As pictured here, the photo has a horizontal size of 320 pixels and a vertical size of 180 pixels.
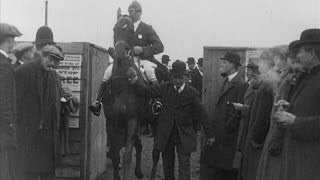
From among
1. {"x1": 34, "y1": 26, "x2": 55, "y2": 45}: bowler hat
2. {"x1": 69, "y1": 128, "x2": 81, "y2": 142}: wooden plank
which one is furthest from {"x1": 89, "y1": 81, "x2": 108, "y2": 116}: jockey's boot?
{"x1": 34, "y1": 26, "x2": 55, "y2": 45}: bowler hat

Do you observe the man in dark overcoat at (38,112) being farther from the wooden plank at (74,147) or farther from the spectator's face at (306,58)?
the spectator's face at (306,58)

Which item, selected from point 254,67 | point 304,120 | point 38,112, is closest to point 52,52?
point 38,112

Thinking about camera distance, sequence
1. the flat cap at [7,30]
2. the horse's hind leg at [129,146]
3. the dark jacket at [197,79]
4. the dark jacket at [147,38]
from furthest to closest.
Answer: the dark jacket at [197,79] → the dark jacket at [147,38] → the horse's hind leg at [129,146] → the flat cap at [7,30]

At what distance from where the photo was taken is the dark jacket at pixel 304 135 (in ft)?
15.0

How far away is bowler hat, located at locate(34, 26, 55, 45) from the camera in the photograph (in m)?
7.69

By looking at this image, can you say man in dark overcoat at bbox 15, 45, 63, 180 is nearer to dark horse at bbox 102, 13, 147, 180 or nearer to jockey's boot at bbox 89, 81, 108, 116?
jockey's boot at bbox 89, 81, 108, 116

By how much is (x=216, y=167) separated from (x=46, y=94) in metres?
2.96

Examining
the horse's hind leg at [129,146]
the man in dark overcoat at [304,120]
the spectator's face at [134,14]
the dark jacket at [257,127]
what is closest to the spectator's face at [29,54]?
the horse's hind leg at [129,146]

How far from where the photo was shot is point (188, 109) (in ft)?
25.9

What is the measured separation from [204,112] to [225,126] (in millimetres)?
380

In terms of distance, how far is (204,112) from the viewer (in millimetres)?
7758

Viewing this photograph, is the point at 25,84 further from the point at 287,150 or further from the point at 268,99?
the point at 287,150

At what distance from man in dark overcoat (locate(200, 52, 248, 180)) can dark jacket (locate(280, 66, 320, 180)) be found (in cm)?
286

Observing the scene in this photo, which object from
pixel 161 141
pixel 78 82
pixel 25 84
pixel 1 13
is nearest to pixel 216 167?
pixel 161 141
